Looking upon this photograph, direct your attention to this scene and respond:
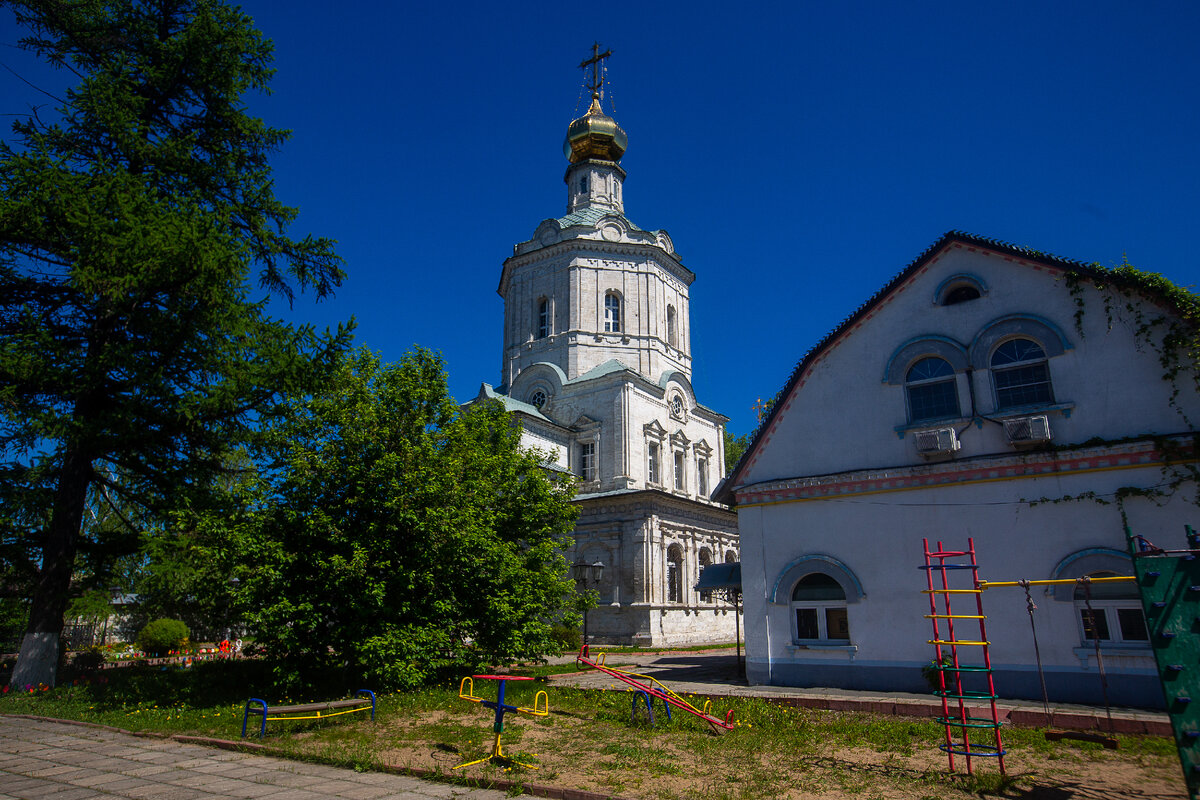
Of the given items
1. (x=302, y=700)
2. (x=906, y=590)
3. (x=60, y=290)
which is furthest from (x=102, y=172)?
(x=906, y=590)

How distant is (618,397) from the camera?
3219 centimetres

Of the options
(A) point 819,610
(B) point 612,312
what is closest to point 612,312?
(B) point 612,312

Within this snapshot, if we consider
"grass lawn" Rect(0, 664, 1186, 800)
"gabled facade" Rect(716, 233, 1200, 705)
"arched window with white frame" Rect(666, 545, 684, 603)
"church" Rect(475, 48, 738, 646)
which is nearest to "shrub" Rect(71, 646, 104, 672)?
"grass lawn" Rect(0, 664, 1186, 800)

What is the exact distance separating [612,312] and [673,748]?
94.5 feet

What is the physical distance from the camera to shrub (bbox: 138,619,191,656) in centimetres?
2453

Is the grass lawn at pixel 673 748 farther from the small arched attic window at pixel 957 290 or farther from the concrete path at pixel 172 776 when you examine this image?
the small arched attic window at pixel 957 290

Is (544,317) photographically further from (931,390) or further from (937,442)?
(937,442)

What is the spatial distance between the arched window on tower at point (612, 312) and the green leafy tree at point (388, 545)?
2160cm

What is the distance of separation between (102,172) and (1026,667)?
20168mm

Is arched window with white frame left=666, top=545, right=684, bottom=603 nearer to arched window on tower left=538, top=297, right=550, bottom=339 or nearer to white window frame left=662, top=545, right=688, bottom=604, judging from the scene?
white window frame left=662, top=545, right=688, bottom=604

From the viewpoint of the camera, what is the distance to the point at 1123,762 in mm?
7641

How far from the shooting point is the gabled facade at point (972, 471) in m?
10.9

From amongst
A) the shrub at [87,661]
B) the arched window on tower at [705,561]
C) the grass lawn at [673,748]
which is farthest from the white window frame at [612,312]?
the grass lawn at [673,748]

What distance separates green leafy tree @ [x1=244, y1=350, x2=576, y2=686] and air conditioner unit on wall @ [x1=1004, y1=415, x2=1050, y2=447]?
9014 millimetres
